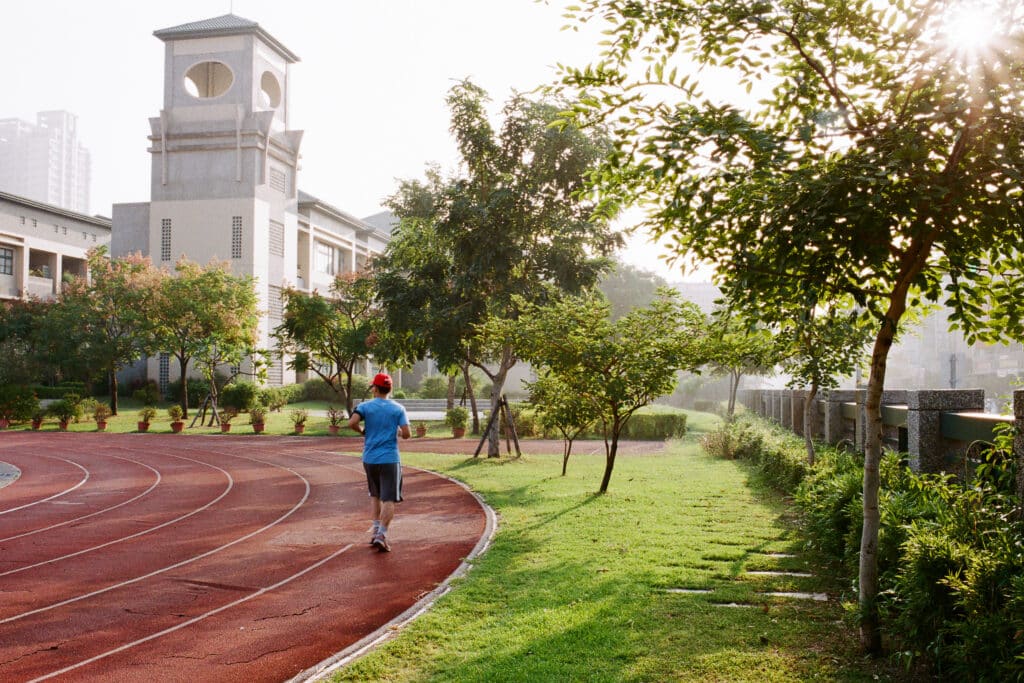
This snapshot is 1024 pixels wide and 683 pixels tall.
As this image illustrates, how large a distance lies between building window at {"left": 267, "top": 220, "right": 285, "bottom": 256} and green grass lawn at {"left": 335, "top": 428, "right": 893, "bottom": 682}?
41079mm

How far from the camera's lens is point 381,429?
30.3 ft

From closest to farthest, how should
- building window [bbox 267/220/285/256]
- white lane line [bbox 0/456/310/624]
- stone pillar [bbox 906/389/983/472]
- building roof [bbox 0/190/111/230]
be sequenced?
1. white lane line [bbox 0/456/310/624]
2. stone pillar [bbox 906/389/983/472]
3. building roof [bbox 0/190/111/230]
4. building window [bbox 267/220/285/256]

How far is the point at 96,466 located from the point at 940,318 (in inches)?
2007

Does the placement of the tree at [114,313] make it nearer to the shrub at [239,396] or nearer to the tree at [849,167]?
the shrub at [239,396]

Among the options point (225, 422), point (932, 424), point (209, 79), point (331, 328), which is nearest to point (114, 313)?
point (225, 422)

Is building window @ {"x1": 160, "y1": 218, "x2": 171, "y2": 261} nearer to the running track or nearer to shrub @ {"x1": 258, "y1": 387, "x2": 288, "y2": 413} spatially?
shrub @ {"x1": 258, "y1": 387, "x2": 288, "y2": 413}

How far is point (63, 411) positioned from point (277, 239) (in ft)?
67.3

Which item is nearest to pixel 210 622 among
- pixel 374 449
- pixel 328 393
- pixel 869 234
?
pixel 374 449

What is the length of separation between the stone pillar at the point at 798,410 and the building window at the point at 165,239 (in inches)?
1616

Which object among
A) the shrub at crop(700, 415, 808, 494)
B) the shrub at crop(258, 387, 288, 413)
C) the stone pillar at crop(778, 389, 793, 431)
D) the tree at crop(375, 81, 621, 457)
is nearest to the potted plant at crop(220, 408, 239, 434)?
the shrub at crop(258, 387, 288, 413)

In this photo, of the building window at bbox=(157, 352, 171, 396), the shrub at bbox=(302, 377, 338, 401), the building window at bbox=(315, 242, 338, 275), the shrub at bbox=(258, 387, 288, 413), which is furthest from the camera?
the building window at bbox=(315, 242, 338, 275)

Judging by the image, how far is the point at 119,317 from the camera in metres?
38.3

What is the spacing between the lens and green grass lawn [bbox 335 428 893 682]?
16.7 feet

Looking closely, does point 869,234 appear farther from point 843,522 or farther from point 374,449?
point 374,449
